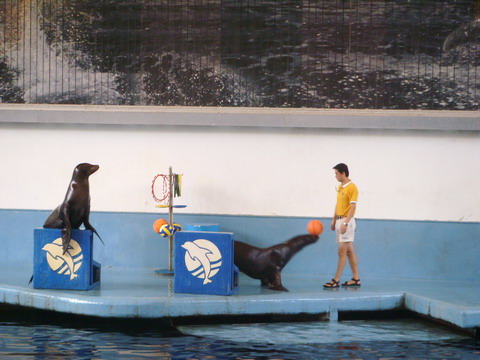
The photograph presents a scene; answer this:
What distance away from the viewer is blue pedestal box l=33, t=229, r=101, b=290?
979cm

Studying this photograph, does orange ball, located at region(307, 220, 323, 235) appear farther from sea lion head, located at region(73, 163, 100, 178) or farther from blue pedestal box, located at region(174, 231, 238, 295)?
sea lion head, located at region(73, 163, 100, 178)

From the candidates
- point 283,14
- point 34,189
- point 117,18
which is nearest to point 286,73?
point 283,14

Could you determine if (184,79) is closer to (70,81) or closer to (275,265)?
(70,81)

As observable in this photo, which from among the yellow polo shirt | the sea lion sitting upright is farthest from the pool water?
the yellow polo shirt

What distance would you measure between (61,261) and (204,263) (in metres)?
1.78

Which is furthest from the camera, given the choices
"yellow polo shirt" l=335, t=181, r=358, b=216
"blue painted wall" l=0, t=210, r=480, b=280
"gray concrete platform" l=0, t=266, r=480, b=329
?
"blue painted wall" l=0, t=210, r=480, b=280

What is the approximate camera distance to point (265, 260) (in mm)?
10266

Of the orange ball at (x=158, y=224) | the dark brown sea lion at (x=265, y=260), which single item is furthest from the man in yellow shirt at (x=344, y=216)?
the orange ball at (x=158, y=224)

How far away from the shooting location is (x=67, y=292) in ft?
31.7

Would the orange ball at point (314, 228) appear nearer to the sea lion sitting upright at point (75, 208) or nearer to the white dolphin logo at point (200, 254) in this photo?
the white dolphin logo at point (200, 254)

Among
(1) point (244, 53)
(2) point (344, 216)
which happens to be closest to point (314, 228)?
(2) point (344, 216)

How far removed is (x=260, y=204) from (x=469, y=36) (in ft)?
13.1

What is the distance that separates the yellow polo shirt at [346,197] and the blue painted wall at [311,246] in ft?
4.74

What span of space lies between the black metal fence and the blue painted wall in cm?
176
